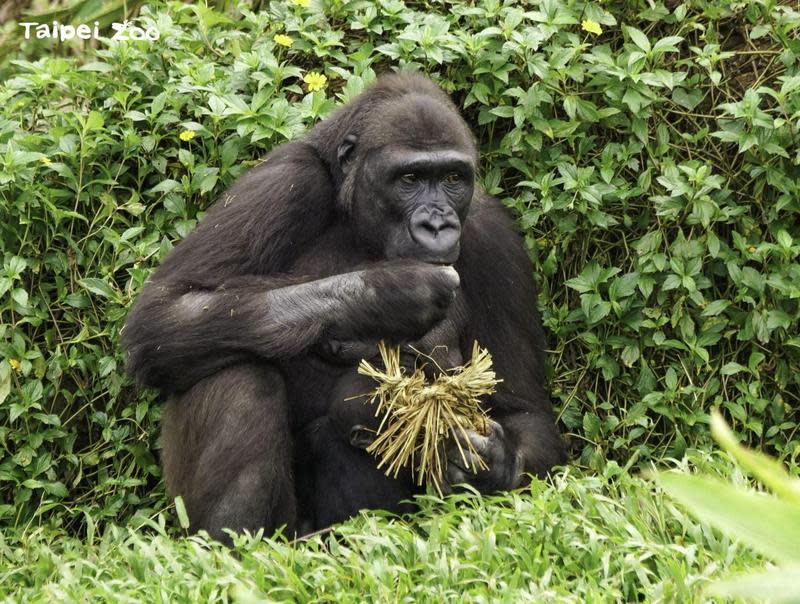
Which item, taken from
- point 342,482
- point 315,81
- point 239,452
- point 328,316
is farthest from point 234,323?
point 315,81

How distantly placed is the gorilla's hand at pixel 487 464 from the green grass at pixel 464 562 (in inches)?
14.9

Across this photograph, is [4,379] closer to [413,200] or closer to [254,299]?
[254,299]

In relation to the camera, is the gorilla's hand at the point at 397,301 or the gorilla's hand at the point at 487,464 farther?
the gorilla's hand at the point at 487,464

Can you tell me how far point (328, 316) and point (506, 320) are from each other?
896 mm

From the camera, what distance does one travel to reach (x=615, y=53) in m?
5.77

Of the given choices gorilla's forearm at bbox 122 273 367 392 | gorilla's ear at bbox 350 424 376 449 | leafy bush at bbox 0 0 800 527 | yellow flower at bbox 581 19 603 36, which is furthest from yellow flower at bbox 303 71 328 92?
gorilla's ear at bbox 350 424 376 449

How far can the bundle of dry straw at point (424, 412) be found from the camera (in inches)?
174

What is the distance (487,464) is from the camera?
4664 millimetres

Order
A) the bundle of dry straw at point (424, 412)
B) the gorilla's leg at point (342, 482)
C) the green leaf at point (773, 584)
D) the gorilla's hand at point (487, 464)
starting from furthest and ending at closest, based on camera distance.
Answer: the gorilla's leg at point (342, 482) < the gorilla's hand at point (487, 464) < the bundle of dry straw at point (424, 412) < the green leaf at point (773, 584)

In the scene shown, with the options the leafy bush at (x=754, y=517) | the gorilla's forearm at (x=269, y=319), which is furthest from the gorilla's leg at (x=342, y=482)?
the leafy bush at (x=754, y=517)

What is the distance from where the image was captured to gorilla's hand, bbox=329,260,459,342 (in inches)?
178

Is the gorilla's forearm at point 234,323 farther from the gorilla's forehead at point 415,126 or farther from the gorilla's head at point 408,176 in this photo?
the gorilla's forehead at point 415,126

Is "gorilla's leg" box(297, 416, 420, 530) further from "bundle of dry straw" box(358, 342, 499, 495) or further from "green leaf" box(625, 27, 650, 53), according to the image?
"green leaf" box(625, 27, 650, 53)

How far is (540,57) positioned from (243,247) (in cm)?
170
